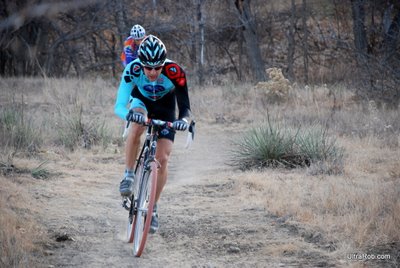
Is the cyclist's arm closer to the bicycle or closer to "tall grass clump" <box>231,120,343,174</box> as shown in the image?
the bicycle

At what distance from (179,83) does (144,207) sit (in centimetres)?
119

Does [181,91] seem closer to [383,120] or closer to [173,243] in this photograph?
[173,243]

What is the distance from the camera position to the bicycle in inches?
216

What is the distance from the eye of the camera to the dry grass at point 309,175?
5945 mm

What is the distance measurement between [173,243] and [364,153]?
4930mm

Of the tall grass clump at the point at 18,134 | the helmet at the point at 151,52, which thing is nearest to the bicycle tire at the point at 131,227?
the helmet at the point at 151,52

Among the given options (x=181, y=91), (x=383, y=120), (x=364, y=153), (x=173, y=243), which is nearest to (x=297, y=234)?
(x=173, y=243)

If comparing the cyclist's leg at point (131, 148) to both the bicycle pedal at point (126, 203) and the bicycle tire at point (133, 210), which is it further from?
the bicycle pedal at point (126, 203)

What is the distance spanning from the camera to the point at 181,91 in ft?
20.2

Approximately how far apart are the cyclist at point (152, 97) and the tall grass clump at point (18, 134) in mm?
4223

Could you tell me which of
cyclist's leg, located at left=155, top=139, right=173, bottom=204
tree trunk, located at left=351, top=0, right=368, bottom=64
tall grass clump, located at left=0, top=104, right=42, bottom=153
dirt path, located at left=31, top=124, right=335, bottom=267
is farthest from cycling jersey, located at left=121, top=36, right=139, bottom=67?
tree trunk, located at left=351, top=0, right=368, bottom=64

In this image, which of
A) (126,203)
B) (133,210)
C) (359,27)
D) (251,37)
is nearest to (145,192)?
(133,210)

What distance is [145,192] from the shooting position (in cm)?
577

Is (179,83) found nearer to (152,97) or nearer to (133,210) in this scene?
(152,97)
